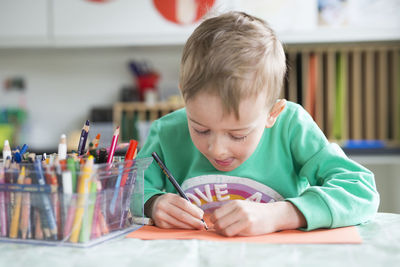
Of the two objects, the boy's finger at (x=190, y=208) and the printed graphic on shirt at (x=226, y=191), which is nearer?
the boy's finger at (x=190, y=208)

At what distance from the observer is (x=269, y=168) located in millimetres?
916

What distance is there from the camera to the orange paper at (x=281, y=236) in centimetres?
65

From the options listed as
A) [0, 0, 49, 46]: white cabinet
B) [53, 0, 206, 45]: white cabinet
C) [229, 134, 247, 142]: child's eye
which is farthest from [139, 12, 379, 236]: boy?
[0, 0, 49, 46]: white cabinet

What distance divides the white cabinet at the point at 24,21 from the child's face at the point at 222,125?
2.13 metres

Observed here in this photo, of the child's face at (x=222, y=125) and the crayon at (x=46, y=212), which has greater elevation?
the child's face at (x=222, y=125)

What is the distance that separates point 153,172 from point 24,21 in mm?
2052

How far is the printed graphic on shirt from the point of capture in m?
0.89

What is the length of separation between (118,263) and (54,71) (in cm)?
258

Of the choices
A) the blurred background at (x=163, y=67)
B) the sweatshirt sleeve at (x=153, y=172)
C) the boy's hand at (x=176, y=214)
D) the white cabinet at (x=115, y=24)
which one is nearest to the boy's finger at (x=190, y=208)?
the boy's hand at (x=176, y=214)

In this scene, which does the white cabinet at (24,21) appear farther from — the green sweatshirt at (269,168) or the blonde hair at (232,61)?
the blonde hair at (232,61)

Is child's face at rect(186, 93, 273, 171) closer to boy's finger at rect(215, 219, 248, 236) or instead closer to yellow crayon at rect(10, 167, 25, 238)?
boy's finger at rect(215, 219, 248, 236)

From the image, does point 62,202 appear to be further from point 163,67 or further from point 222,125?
point 163,67

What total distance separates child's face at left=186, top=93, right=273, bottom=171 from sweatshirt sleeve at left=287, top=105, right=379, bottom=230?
0.12 metres

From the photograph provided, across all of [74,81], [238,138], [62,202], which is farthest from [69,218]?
[74,81]
